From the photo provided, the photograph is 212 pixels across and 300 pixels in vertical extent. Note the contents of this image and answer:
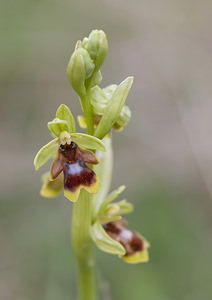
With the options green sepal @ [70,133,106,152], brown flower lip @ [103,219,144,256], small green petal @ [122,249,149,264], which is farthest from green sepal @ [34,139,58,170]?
small green petal @ [122,249,149,264]

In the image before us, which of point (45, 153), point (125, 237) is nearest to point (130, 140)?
point (125, 237)

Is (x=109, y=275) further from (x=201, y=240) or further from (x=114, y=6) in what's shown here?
(x=114, y=6)

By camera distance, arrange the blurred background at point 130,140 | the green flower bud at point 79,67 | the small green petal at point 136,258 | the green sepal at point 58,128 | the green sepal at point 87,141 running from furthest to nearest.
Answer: the blurred background at point 130,140 < the small green petal at point 136,258 < the green sepal at point 58,128 < the green sepal at point 87,141 < the green flower bud at point 79,67

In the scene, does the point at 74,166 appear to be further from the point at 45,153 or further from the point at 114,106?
the point at 114,106

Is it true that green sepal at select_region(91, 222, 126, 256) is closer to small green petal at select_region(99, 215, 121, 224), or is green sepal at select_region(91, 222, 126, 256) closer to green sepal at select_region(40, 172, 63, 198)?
small green petal at select_region(99, 215, 121, 224)

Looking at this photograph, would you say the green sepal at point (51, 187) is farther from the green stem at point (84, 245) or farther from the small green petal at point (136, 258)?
the small green petal at point (136, 258)

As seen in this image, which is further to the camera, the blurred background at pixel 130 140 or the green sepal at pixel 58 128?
the blurred background at pixel 130 140

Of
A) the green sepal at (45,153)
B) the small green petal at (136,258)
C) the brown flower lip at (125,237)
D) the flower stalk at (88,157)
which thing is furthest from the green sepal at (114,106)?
the small green petal at (136,258)
